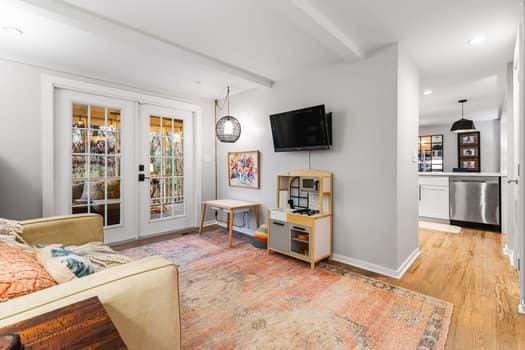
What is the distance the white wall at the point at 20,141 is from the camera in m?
2.72

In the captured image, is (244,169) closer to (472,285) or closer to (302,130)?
(302,130)

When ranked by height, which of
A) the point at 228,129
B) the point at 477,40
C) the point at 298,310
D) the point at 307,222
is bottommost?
the point at 298,310

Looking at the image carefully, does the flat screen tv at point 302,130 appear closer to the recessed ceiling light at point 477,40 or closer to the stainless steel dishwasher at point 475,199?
the recessed ceiling light at point 477,40

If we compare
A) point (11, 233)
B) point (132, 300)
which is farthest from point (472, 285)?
point (11, 233)

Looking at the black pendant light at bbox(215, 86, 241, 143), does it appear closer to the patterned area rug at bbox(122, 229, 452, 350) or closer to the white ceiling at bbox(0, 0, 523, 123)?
the white ceiling at bbox(0, 0, 523, 123)

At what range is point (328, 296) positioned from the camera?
2115mm

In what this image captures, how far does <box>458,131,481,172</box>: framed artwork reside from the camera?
6828mm

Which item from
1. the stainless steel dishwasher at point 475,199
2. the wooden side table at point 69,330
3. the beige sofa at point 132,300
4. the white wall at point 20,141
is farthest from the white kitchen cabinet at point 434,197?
the white wall at point 20,141

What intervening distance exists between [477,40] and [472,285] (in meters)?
2.27

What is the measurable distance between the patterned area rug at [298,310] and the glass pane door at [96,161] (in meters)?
1.53

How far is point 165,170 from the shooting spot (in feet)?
13.4

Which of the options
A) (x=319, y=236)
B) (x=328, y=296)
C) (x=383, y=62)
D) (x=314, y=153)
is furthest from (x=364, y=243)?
(x=383, y=62)

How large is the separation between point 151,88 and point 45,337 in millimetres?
3773

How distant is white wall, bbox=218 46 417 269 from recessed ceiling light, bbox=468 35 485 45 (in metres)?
0.60
